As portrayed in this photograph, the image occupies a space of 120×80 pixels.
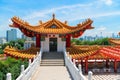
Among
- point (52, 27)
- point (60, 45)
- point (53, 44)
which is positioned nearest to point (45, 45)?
point (53, 44)

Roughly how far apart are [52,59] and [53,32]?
2.55 metres

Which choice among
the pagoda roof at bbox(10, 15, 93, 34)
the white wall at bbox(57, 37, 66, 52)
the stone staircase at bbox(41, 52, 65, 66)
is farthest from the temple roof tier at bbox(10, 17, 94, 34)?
the stone staircase at bbox(41, 52, 65, 66)

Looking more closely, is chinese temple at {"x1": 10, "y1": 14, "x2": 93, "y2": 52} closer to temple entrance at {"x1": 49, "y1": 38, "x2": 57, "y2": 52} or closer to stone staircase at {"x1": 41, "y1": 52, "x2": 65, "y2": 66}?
temple entrance at {"x1": 49, "y1": 38, "x2": 57, "y2": 52}

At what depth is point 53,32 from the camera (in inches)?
748

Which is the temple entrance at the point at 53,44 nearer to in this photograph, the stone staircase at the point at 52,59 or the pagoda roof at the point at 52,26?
the stone staircase at the point at 52,59

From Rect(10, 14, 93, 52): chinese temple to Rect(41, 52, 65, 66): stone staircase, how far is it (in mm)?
863

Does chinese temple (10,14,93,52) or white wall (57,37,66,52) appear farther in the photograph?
white wall (57,37,66,52)

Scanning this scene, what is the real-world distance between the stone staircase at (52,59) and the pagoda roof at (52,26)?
6.21ft

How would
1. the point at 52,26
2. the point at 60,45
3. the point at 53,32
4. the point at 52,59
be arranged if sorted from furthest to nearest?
the point at 52,26 < the point at 60,45 < the point at 53,32 < the point at 52,59

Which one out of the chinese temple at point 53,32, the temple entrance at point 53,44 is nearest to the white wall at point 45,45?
the chinese temple at point 53,32

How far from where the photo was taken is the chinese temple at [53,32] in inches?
733

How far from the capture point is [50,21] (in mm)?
20172

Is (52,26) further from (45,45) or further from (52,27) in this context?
(45,45)

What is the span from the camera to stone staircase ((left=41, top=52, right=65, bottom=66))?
55.7ft
